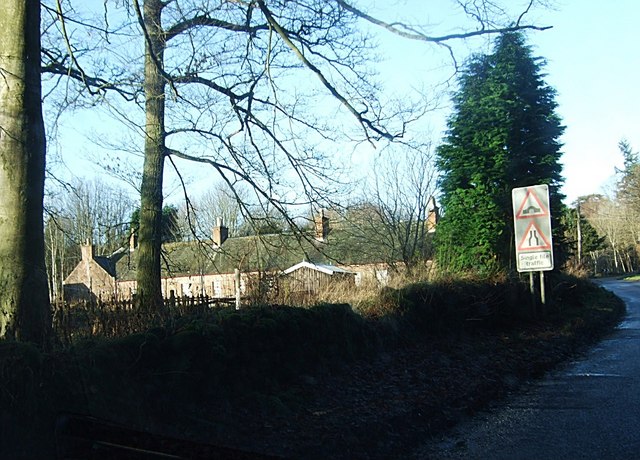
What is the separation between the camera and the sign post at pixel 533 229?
15586 millimetres

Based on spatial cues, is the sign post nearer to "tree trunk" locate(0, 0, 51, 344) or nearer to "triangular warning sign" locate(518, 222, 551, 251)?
"triangular warning sign" locate(518, 222, 551, 251)

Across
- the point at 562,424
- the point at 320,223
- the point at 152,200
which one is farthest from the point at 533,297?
the point at 152,200

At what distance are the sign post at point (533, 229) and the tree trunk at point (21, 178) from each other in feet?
39.3

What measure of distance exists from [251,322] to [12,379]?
307 cm

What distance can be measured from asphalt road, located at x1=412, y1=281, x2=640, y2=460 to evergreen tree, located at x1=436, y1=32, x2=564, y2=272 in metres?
7.64

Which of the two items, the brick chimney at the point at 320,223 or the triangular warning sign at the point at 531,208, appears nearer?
the brick chimney at the point at 320,223

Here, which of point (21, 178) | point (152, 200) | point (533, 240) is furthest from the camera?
point (533, 240)

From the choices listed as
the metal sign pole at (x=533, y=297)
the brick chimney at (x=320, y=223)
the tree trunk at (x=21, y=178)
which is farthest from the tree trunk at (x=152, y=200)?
the metal sign pole at (x=533, y=297)

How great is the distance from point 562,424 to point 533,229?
29.5ft

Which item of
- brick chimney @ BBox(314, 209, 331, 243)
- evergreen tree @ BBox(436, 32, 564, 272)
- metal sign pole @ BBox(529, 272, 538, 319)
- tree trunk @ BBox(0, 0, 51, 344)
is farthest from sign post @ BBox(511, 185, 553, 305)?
tree trunk @ BBox(0, 0, 51, 344)

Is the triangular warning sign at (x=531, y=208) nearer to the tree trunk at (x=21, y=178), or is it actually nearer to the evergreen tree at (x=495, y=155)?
the evergreen tree at (x=495, y=155)

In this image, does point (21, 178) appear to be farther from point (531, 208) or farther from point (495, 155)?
point (495, 155)

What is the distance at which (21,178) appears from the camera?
676cm

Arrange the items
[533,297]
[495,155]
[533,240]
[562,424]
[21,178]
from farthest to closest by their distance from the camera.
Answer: [495,155], [533,297], [533,240], [562,424], [21,178]
